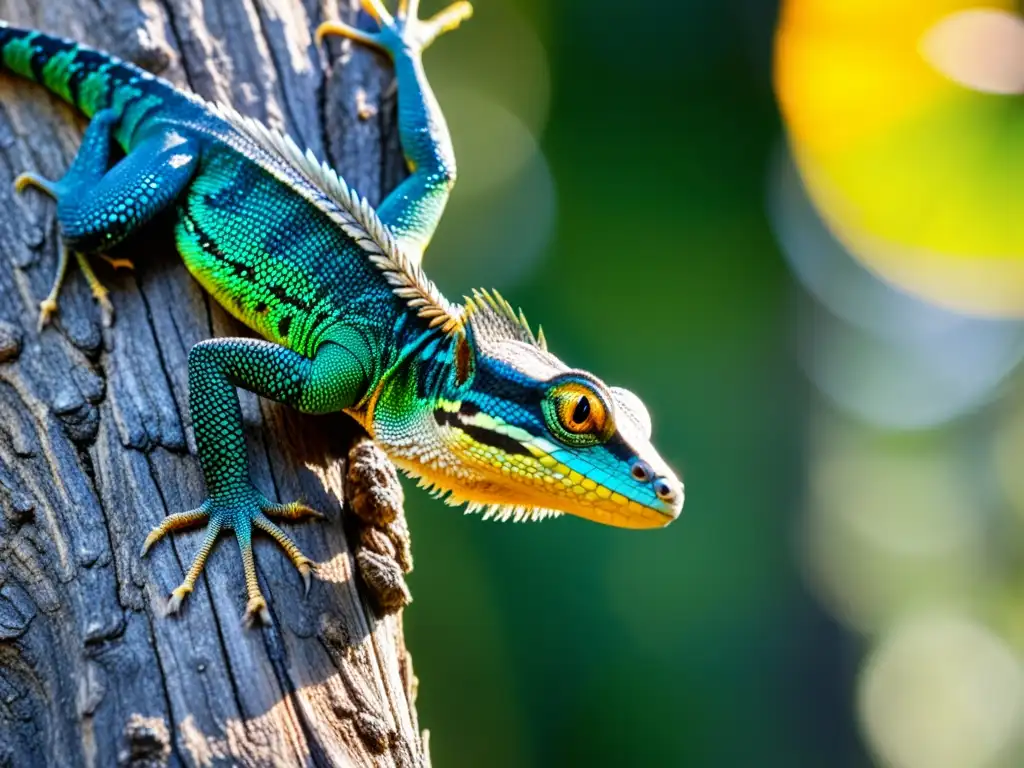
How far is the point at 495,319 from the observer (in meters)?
3.88

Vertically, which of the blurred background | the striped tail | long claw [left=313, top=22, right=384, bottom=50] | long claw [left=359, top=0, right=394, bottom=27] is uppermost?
long claw [left=359, top=0, right=394, bottom=27]

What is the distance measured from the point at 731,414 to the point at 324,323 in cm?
957

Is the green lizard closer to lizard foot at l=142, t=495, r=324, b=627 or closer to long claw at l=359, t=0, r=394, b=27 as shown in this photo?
lizard foot at l=142, t=495, r=324, b=627

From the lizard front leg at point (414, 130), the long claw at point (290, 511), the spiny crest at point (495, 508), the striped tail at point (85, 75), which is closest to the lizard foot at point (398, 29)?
the lizard front leg at point (414, 130)

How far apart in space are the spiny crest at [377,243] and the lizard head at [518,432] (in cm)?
19

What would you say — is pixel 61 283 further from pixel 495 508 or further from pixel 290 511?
pixel 495 508

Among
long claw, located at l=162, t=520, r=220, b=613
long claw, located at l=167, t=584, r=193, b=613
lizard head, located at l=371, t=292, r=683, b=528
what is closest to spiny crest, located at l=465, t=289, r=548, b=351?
lizard head, located at l=371, t=292, r=683, b=528

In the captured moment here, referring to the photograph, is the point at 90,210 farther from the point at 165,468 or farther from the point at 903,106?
the point at 903,106

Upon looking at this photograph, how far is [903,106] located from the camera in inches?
504

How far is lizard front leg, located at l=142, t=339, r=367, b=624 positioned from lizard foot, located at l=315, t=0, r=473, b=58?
242cm

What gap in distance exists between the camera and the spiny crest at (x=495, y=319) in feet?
12.5

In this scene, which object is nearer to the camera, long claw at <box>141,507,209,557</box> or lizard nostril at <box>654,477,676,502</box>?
lizard nostril at <box>654,477,676,502</box>

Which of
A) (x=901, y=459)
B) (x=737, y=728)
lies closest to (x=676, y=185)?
(x=901, y=459)

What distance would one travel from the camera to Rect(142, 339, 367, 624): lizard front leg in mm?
3477
